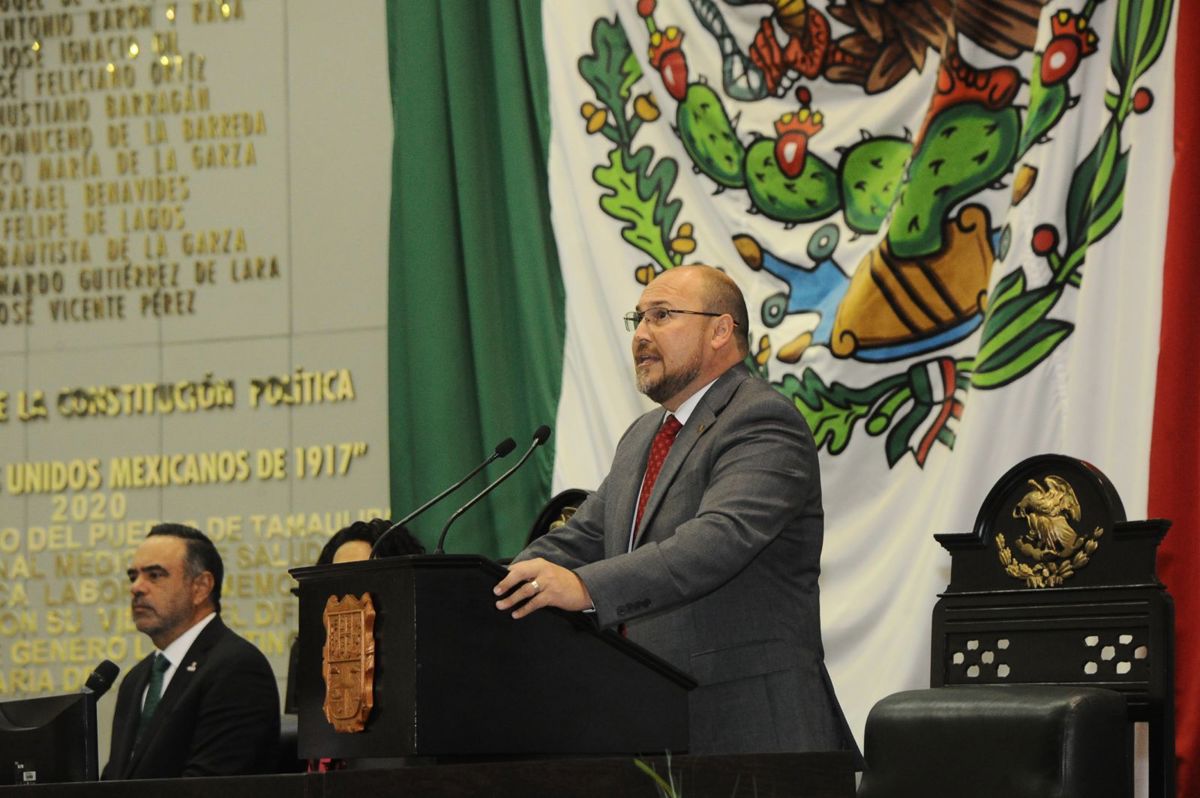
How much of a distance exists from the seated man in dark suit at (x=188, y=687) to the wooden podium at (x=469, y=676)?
72.7 inches

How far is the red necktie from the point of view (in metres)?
3.37

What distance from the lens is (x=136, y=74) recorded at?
6676mm

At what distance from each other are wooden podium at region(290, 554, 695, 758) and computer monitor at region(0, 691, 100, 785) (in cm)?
105

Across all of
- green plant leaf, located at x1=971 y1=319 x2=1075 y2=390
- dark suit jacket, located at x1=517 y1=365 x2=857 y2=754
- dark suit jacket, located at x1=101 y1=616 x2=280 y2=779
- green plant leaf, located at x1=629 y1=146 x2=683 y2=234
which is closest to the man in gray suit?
dark suit jacket, located at x1=517 y1=365 x2=857 y2=754

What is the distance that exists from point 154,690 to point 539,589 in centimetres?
251

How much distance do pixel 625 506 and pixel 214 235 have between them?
3559 mm

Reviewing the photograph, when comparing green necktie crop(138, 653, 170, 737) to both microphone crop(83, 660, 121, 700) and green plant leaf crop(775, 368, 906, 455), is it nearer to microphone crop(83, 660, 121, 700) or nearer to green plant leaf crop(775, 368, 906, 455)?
microphone crop(83, 660, 121, 700)

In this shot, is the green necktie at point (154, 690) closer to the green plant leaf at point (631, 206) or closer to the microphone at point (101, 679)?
the microphone at point (101, 679)

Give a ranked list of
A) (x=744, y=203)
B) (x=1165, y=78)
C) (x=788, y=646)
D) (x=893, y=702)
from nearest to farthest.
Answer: (x=788, y=646), (x=893, y=702), (x=1165, y=78), (x=744, y=203)

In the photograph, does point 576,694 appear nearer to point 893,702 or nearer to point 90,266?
point 893,702

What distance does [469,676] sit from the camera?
8.41ft

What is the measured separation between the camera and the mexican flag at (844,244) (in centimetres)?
486

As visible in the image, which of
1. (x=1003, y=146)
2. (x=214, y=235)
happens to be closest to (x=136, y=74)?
(x=214, y=235)

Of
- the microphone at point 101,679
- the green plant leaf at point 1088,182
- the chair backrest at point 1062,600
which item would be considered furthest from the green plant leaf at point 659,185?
the microphone at point 101,679
